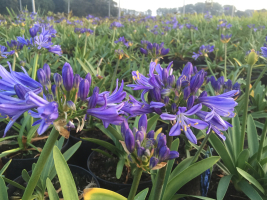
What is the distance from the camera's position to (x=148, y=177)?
1.76 metres

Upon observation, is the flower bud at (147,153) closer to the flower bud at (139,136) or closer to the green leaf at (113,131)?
the flower bud at (139,136)

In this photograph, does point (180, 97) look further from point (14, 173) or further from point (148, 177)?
point (14, 173)

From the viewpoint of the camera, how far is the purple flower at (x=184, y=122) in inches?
32.7

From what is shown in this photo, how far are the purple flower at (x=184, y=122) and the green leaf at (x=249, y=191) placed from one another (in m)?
0.88

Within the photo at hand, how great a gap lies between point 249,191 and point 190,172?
0.63 meters

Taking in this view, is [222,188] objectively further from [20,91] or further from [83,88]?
[20,91]

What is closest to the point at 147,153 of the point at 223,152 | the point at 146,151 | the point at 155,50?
the point at 146,151

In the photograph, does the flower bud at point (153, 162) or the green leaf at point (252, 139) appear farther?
the green leaf at point (252, 139)

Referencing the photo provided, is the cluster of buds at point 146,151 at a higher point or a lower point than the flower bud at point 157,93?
lower

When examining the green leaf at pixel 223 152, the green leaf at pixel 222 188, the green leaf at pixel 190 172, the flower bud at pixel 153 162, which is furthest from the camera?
the green leaf at pixel 223 152

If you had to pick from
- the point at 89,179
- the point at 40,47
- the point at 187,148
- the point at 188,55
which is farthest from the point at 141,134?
the point at 188,55

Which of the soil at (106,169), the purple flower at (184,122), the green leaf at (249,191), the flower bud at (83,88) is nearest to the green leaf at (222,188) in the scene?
the green leaf at (249,191)

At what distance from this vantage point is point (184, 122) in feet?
2.91

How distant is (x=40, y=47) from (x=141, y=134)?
6.11 ft
